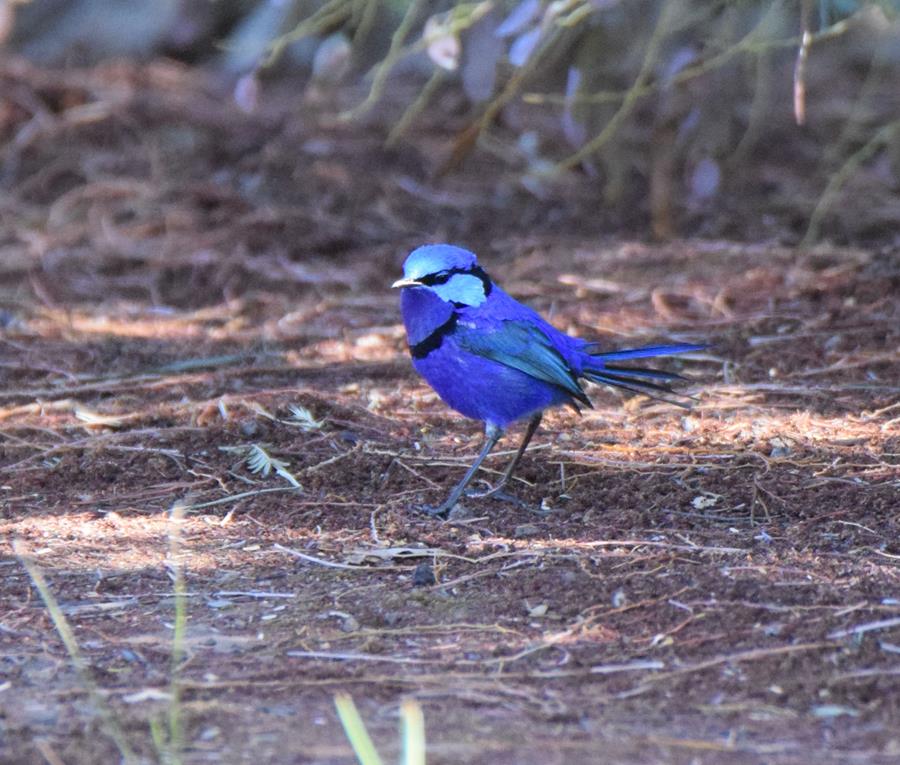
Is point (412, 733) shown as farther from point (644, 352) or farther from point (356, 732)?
point (644, 352)

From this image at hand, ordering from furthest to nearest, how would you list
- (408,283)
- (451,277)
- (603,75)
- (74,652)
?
(603,75) < (451,277) < (408,283) < (74,652)

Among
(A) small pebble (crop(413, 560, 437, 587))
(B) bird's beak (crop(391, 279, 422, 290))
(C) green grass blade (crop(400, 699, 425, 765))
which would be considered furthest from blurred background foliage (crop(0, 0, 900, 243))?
(C) green grass blade (crop(400, 699, 425, 765))

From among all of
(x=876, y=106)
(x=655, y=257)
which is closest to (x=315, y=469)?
(x=655, y=257)

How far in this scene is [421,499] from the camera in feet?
13.1

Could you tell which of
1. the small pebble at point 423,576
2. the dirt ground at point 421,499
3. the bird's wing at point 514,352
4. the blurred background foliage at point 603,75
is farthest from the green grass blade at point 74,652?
the blurred background foliage at point 603,75

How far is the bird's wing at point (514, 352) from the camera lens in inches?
156

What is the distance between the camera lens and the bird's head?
395cm

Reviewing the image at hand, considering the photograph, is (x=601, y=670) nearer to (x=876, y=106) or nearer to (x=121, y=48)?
(x=876, y=106)

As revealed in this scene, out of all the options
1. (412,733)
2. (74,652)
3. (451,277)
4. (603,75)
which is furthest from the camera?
(603,75)

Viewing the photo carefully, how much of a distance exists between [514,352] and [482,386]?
0.46 ft

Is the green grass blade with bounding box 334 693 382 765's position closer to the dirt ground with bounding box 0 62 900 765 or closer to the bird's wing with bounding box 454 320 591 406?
the dirt ground with bounding box 0 62 900 765

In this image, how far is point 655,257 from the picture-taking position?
6445mm

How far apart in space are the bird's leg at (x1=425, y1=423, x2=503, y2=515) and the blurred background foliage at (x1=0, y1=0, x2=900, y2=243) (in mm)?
1290

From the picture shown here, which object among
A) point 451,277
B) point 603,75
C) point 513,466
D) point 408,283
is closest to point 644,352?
point 513,466
